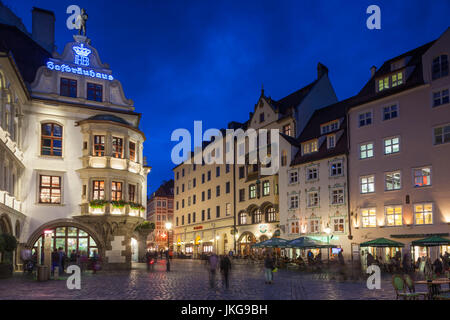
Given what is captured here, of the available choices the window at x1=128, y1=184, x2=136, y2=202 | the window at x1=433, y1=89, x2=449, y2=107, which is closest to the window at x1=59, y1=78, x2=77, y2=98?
the window at x1=128, y1=184, x2=136, y2=202

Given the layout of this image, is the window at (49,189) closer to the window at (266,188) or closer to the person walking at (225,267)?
the person walking at (225,267)

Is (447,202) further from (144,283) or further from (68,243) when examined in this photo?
(68,243)

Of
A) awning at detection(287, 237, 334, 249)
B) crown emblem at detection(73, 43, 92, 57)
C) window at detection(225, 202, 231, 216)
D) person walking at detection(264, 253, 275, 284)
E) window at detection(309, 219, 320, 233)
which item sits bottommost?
person walking at detection(264, 253, 275, 284)

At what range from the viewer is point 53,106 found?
35031 millimetres

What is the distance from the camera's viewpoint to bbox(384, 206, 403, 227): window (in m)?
36.5

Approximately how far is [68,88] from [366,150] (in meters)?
24.4

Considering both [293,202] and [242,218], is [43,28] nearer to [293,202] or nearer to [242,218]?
[293,202]

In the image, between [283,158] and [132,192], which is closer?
[132,192]

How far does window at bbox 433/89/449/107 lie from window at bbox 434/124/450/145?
1800mm

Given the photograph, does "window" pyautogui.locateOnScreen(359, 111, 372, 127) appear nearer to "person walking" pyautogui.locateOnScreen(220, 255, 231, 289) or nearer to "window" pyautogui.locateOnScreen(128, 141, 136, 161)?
"window" pyautogui.locateOnScreen(128, 141, 136, 161)

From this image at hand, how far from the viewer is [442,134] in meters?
34.4

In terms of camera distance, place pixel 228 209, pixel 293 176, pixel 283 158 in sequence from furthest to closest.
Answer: pixel 228 209, pixel 283 158, pixel 293 176

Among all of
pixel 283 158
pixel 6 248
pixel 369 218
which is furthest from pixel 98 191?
pixel 369 218
